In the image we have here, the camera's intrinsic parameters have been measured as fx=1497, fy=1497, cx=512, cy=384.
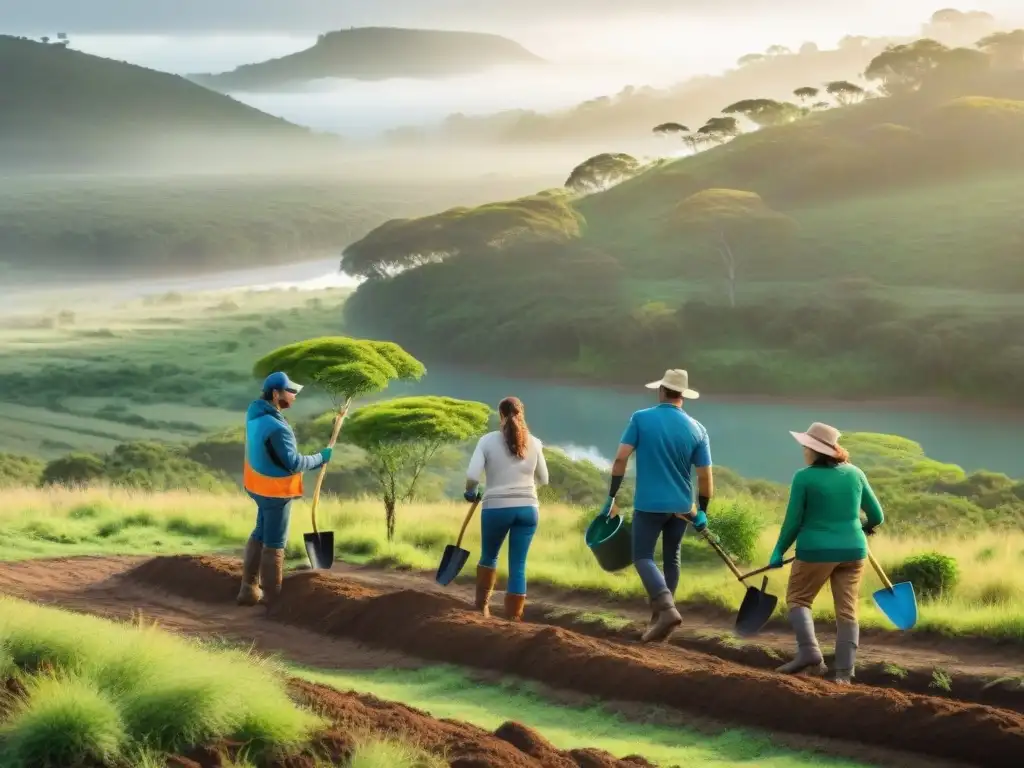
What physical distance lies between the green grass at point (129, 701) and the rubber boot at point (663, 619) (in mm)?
4669

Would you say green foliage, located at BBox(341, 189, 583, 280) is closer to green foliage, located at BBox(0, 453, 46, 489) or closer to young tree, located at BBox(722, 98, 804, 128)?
young tree, located at BBox(722, 98, 804, 128)

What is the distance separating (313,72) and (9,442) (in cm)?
6813

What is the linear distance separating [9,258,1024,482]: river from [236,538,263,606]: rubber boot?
44.1 metres

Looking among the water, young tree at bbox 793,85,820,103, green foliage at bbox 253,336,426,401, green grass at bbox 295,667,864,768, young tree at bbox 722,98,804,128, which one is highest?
young tree at bbox 793,85,820,103

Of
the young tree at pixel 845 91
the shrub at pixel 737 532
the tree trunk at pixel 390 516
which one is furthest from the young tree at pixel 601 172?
the shrub at pixel 737 532

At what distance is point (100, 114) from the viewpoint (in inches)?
5782

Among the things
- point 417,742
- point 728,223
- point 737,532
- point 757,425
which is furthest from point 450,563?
point 728,223

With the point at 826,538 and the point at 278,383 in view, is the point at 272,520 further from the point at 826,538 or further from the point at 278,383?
the point at 826,538

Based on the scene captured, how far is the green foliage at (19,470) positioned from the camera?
3947 centimetres

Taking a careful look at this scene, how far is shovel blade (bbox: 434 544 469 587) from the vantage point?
45.1 feet

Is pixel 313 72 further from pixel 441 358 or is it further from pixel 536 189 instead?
pixel 441 358

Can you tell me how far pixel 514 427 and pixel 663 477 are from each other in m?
1.27

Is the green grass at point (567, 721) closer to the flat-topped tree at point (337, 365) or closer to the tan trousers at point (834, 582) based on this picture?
the tan trousers at point (834, 582)

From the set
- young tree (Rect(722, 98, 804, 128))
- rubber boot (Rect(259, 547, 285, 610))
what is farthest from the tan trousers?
young tree (Rect(722, 98, 804, 128))
